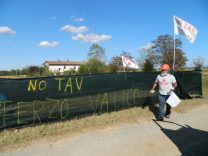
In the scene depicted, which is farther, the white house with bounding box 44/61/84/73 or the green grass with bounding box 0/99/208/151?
the white house with bounding box 44/61/84/73

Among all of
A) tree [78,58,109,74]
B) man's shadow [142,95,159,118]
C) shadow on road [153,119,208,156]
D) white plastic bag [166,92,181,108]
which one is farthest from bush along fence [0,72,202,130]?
tree [78,58,109,74]

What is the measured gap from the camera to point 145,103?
34.9 feet

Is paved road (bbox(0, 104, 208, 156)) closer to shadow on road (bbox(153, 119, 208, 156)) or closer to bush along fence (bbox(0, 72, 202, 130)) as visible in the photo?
shadow on road (bbox(153, 119, 208, 156))

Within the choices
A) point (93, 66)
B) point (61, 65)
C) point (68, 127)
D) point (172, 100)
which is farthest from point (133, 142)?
point (61, 65)

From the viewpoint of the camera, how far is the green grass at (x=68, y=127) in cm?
619

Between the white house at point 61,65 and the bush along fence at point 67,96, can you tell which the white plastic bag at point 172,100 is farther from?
the white house at point 61,65

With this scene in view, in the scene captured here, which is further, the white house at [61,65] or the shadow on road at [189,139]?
the white house at [61,65]

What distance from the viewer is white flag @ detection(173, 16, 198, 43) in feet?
41.8

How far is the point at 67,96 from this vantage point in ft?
26.2

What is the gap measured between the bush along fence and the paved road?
1185 mm

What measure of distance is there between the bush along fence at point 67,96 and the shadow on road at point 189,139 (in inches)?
Result: 79.5

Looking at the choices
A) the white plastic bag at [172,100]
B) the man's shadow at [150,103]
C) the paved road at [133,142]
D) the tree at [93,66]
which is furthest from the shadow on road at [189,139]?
the tree at [93,66]

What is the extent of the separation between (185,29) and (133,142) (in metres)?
7.94

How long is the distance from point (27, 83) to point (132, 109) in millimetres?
3953
